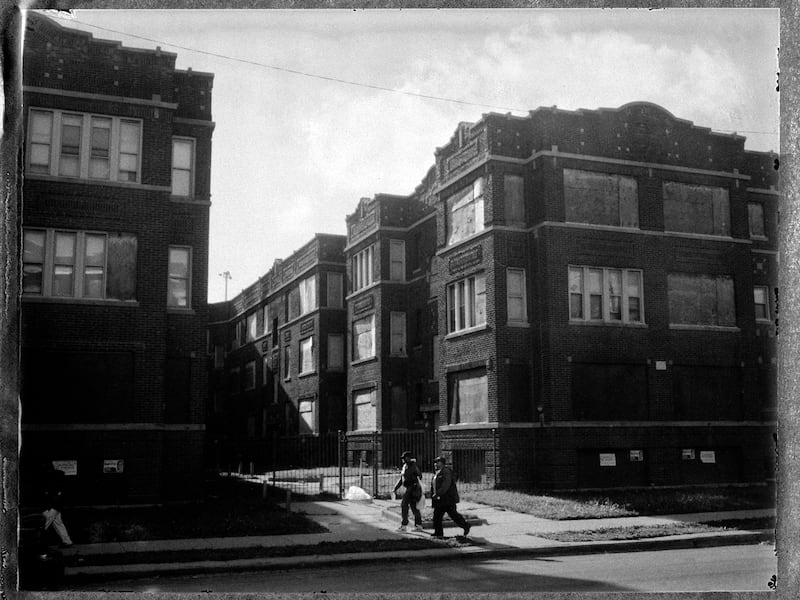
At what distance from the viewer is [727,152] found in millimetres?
30203

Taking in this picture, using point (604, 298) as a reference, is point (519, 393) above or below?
below

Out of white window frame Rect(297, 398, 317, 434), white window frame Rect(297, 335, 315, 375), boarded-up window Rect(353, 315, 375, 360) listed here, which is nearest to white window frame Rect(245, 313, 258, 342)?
white window frame Rect(297, 335, 315, 375)

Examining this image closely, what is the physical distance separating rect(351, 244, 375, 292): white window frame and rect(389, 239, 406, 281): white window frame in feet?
3.69

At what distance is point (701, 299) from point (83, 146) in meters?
21.4

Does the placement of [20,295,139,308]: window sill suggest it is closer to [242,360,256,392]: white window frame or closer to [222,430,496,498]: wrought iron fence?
[222,430,496,498]: wrought iron fence

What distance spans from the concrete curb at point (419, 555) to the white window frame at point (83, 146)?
11.9 meters

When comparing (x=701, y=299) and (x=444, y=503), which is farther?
(x=701, y=299)

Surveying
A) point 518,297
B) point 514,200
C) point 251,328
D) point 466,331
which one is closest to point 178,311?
point 466,331

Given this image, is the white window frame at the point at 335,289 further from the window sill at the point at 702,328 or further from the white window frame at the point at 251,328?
the window sill at the point at 702,328

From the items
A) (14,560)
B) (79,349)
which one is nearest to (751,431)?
(79,349)

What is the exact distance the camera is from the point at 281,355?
5138cm

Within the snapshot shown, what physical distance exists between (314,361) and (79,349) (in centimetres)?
2458

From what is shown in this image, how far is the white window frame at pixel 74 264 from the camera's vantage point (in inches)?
853

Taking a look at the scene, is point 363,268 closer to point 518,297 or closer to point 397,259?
point 397,259
